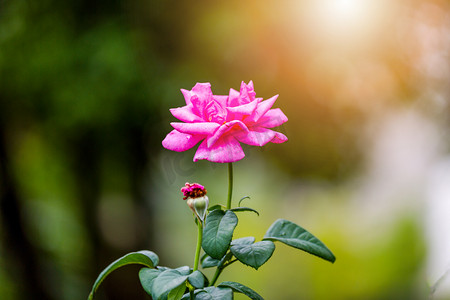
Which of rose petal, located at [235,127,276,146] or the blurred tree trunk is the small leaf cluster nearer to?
rose petal, located at [235,127,276,146]

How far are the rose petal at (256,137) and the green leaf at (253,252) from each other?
0.45ft

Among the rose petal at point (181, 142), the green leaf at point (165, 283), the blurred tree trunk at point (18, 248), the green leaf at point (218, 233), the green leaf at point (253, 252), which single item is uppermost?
the rose petal at point (181, 142)

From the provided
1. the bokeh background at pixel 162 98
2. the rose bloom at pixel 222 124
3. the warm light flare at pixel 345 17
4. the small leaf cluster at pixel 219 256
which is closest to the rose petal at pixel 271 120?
the rose bloom at pixel 222 124

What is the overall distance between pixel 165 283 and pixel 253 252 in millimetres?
118

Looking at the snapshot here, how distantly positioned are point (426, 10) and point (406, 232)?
2.62 metres

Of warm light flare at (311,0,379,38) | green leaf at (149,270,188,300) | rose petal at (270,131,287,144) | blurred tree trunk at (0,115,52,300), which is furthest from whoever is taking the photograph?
warm light flare at (311,0,379,38)

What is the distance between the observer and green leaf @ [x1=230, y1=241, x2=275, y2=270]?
0.58 meters

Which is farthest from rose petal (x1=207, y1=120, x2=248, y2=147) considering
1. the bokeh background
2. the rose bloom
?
the bokeh background

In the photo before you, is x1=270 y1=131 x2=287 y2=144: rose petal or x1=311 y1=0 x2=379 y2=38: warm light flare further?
x1=311 y1=0 x2=379 y2=38: warm light flare

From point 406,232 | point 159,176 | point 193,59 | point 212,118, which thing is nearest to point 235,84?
point 193,59

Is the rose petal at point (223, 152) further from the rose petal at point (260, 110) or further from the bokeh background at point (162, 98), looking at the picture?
the bokeh background at point (162, 98)

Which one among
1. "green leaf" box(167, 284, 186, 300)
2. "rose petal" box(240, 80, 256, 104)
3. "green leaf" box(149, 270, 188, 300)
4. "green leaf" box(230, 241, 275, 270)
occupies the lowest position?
"green leaf" box(167, 284, 186, 300)

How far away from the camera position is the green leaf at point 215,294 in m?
0.58

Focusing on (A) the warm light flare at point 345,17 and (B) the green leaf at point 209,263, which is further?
(A) the warm light flare at point 345,17
